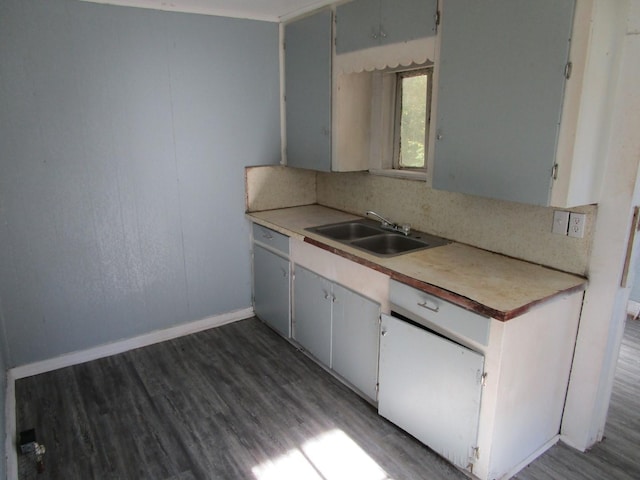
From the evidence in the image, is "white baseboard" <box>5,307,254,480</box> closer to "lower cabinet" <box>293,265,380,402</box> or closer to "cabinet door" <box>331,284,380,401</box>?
"lower cabinet" <box>293,265,380,402</box>

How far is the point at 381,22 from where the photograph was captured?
7.92 ft

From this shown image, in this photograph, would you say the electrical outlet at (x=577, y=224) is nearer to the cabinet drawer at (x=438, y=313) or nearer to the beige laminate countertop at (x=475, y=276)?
the beige laminate countertop at (x=475, y=276)

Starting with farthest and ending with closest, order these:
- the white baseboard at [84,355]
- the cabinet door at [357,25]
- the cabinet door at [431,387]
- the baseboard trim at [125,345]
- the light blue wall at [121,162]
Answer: the baseboard trim at [125,345], the light blue wall at [121,162], the cabinet door at [357,25], the white baseboard at [84,355], the cabinet door at [431,387]

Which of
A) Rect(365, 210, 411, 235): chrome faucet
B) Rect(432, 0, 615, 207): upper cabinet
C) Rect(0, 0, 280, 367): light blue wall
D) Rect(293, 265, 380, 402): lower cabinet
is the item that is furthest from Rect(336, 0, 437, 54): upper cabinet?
Rect(293, 265, 380, 402): lower cabinet

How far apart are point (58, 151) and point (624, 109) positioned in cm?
295

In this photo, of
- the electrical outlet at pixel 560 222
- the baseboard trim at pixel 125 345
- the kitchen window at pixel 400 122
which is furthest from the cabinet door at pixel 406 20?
the baseboard trim at pixel 125 345

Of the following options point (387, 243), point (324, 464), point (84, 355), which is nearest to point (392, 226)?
point (387, 243)

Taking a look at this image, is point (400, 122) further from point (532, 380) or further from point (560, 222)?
point (532, 380)

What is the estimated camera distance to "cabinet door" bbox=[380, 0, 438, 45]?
2.15 metres

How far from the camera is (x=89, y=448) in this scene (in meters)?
2.19

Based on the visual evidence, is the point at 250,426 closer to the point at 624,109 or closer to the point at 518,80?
the point at 518,80

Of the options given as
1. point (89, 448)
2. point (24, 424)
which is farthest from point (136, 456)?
point (24, 424)

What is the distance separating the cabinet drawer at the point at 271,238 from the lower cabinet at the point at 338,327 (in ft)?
0.67

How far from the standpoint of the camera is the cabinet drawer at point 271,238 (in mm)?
3022
